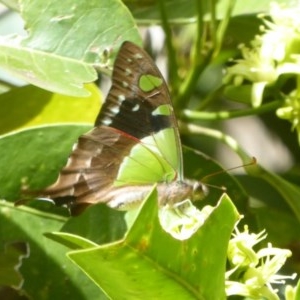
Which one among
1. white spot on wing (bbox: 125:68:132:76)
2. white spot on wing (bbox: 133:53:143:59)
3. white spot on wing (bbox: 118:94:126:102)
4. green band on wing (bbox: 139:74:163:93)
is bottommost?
white spot on wing (bbox: 118:94:126:102)

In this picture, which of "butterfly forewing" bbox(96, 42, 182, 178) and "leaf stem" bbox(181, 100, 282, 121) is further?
"leaf stem" bbox(181, 100, 282, 121)

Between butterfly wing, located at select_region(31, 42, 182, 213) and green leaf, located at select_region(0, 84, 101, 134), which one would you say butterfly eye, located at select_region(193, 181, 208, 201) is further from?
green leaf, located at select_region(0, 84, 101, 134)

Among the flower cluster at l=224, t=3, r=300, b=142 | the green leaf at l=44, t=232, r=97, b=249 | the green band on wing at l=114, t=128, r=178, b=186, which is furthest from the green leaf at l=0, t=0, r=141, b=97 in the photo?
the green leaf at l=44, t=232, r=97, b=249

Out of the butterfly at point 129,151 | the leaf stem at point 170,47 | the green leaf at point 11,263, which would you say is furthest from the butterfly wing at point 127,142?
the leaf stem at point 170,47

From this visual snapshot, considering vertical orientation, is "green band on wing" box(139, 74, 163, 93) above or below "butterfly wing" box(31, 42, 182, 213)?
above

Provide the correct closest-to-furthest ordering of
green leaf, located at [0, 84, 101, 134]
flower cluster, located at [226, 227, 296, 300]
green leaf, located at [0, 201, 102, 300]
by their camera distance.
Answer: flower cluster, located at [226, 227, 296, 300] < green leaf, located at [0, 201, 102, 300] < green leaf, located at [0, 84, 101, 134]

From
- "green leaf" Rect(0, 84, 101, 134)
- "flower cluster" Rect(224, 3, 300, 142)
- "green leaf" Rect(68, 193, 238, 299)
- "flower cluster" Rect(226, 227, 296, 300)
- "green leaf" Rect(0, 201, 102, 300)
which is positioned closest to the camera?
"green leaf" Rect(68, 193, 238, 299)

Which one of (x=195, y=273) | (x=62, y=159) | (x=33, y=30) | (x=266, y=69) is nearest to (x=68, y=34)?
(x=33, y=30)

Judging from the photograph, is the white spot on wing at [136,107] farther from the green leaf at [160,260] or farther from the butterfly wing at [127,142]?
the green leaf at [160,260]
